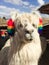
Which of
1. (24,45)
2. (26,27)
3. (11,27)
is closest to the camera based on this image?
(26,27)

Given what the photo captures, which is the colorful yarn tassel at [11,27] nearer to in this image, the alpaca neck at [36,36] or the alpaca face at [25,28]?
the alpaca face at [25,28]

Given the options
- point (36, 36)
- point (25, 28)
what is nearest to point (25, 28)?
point (25, 28)

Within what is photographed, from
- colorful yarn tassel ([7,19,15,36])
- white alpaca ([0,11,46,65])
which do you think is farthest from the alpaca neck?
colorful yarn tassel ([7,19,15,36])

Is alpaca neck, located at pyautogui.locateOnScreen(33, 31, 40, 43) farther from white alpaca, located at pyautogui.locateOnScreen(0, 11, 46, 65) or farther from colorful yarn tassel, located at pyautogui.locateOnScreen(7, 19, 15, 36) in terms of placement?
colorful yarn tassel, located at pyautogui.locateOnScreen(7, 19, 15, 36)

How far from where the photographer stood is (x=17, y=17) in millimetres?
4117

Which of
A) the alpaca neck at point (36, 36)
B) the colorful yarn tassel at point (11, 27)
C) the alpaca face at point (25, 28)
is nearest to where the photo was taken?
the alpaca face at point (25, 28)

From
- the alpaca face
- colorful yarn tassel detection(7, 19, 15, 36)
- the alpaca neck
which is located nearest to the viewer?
the alpaca face

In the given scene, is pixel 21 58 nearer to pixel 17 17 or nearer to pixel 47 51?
pixel 17 17

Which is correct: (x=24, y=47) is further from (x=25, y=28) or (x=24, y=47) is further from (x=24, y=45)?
(x=25, y=28)

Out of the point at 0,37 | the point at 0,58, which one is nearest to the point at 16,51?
the point at 0,58

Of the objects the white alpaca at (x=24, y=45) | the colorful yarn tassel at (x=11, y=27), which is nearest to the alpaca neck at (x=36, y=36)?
the white alpaca at (x=24, y=45)

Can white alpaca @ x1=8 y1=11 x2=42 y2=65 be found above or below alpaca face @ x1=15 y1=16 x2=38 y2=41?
below

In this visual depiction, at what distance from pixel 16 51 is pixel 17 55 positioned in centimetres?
7

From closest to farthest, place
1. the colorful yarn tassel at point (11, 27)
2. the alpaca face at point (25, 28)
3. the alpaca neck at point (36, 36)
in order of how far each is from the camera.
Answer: the alpaca face at point (25, 28), the alpaca neck at point (36, 36), the colorful yarn tassel at point (11, 27)
